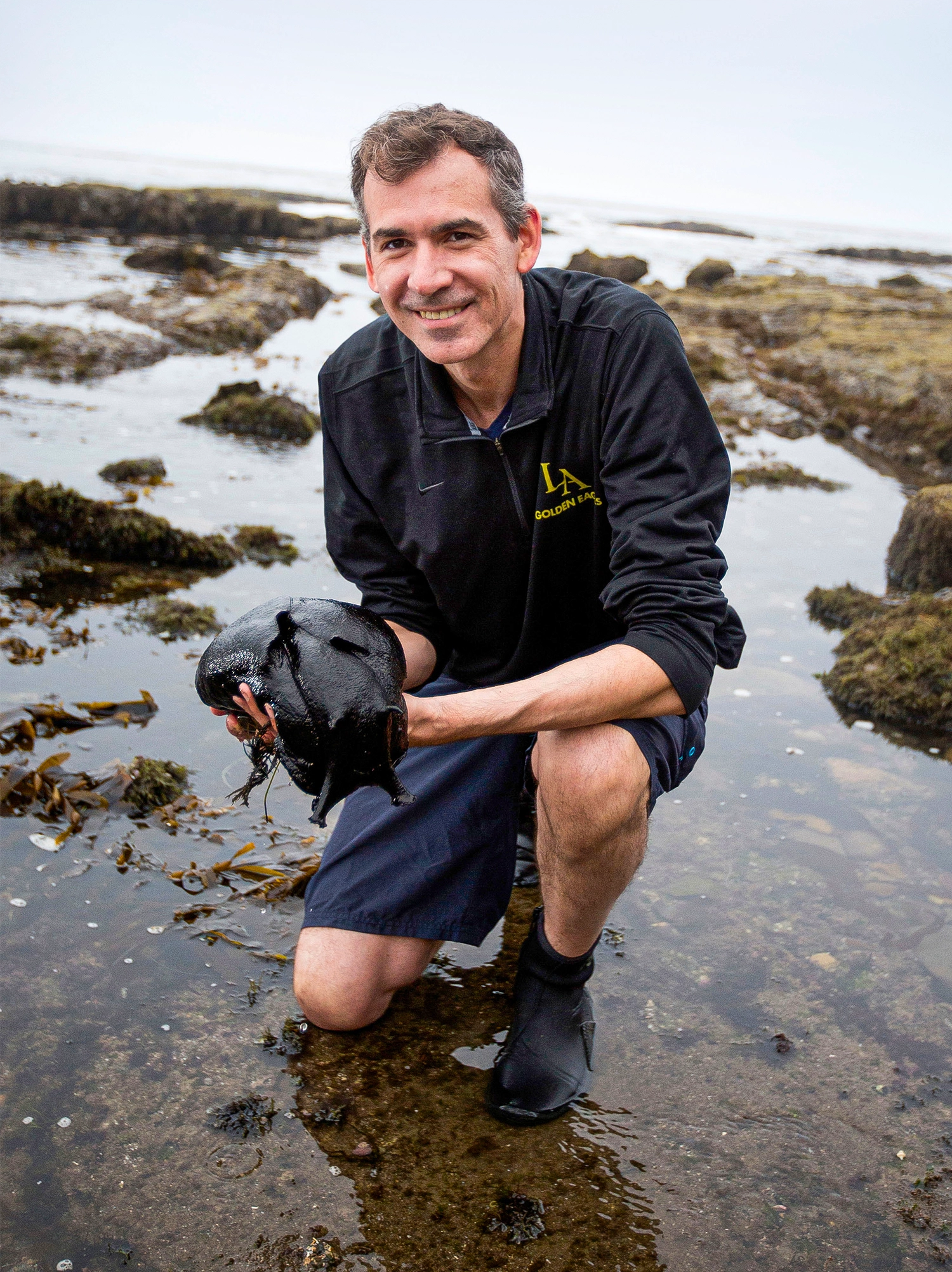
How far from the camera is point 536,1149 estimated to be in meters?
2.22

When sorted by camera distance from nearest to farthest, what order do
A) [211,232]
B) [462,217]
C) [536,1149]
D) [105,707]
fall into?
[536,1149]
[462,217]
[105,707]
[211,232]

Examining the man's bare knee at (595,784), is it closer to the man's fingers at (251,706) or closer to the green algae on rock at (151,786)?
the man's fingers at (251,706)

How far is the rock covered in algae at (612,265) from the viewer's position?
67.5 ft

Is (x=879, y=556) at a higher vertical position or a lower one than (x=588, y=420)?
lower

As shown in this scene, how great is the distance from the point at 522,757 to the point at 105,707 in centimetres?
186

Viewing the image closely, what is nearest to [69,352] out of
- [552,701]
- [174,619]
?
[174,619]

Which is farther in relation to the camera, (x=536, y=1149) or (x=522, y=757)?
(x=522, y=757)

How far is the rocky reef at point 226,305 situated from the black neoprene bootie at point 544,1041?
417 inches

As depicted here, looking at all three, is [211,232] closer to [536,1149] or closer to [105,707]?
[105,707]

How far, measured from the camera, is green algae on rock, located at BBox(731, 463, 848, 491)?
781cm

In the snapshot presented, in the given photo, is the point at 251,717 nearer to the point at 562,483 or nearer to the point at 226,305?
the point at 562,483

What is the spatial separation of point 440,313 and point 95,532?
11.4 ft

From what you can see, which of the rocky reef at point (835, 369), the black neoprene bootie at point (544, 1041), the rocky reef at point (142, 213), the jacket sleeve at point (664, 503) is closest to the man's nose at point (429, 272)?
the jacket sleeve at point (664, 503)

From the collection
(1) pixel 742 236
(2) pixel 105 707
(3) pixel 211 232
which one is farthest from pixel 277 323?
(1) pixel 742 236
